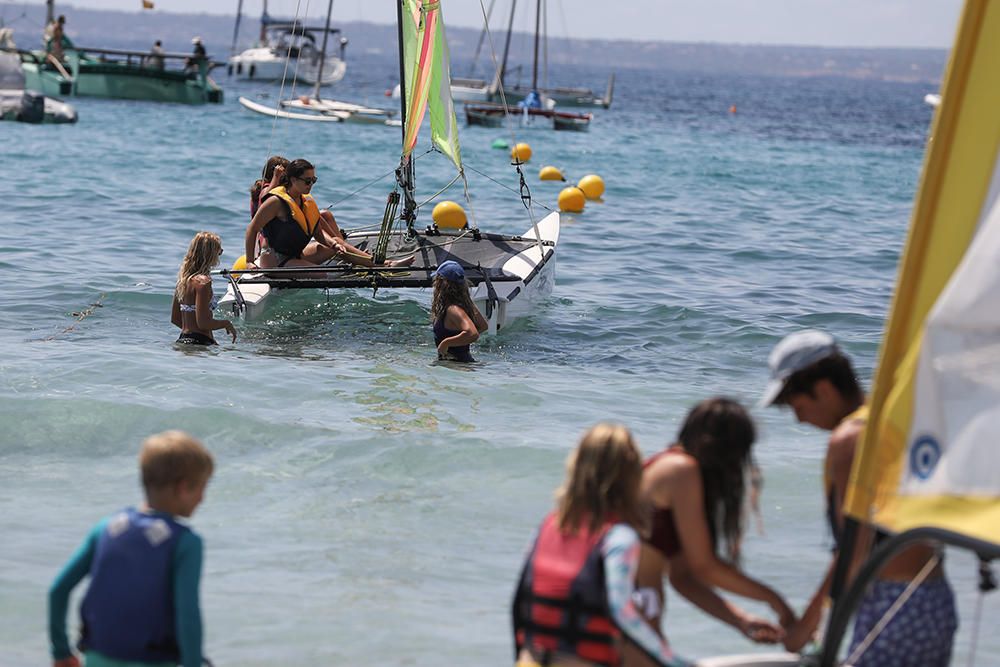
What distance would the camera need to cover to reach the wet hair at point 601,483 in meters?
3.20

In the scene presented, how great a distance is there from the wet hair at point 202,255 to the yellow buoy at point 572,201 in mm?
13024

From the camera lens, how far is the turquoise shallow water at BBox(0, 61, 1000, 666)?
18.6 ft

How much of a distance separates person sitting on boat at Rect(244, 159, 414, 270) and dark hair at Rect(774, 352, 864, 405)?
7463mm

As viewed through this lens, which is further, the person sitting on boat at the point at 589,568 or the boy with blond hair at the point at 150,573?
the boy with blond hair at the point at 150,573

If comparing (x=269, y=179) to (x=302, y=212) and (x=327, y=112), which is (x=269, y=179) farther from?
(x=327, y=112)

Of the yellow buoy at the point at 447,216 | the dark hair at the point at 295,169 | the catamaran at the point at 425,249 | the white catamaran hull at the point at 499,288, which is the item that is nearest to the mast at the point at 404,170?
the catamaran at the point at 425,249

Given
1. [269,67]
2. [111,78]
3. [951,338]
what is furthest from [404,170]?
[269,67]

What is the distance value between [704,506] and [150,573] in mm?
1496

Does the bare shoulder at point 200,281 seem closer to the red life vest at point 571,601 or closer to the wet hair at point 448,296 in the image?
the wet hair at point 448,296

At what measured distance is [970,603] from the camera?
5.77 meters

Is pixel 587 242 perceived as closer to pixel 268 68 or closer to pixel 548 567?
pixel 548 567

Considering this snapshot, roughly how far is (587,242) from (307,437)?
36.4 ft

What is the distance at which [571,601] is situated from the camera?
10.4 feet

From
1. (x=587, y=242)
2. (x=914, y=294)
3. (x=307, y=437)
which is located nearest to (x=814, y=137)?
(x=587, y=242)
